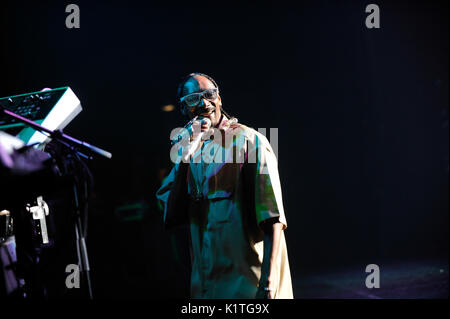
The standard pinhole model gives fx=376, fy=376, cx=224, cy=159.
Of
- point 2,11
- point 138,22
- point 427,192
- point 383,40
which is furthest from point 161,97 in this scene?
point 427,192

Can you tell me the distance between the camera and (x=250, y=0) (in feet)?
13.1

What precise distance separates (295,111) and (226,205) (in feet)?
12.9

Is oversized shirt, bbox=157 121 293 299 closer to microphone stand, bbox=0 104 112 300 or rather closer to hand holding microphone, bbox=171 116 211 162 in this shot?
hand holding microphone, bbox=171 116 211 162

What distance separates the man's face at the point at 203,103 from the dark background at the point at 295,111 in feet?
6.52

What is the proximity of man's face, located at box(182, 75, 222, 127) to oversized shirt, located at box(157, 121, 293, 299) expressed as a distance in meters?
0.10

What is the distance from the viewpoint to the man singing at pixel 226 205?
143cm

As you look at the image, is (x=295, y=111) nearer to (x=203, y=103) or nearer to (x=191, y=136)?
(x=203, y=103)

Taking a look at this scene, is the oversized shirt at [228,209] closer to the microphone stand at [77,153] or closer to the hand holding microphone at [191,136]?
the hand holding microphone at [191,136]

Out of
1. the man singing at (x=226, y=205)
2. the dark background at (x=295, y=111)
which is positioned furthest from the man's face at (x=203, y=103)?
the dark background at (x=295, y=111)

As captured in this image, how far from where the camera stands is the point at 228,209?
152 centimetres

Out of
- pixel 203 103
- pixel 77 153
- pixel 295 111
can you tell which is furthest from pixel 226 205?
pixel 295 111

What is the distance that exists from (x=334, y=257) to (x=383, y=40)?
312 centimetres

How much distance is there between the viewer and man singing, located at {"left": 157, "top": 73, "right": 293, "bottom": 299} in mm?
1427
